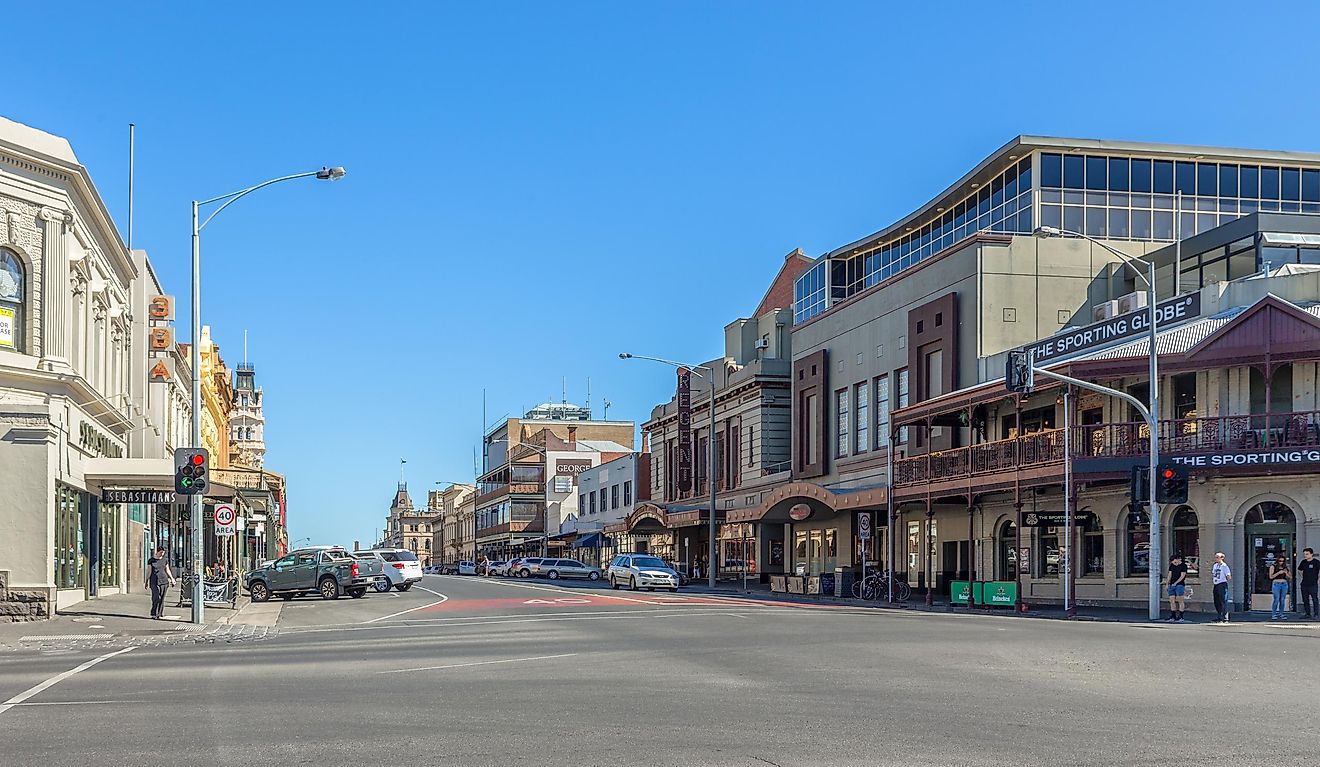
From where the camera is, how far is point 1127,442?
115ft

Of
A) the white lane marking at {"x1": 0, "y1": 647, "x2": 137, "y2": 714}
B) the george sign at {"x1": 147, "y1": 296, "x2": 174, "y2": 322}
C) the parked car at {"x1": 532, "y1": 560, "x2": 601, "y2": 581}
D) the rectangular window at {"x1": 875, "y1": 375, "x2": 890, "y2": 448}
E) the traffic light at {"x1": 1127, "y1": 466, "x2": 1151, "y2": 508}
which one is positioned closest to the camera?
the white lane marking at {"x1": 0, "y1": 647, "x2": 137, "y2": 714}

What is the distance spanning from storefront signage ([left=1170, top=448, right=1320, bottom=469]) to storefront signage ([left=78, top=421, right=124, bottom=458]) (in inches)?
1021

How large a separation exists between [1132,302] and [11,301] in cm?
2988

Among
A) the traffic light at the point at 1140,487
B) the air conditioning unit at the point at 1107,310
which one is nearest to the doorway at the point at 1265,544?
the traffic light at the point at 1140,487

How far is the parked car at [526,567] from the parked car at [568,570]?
9.46 ft

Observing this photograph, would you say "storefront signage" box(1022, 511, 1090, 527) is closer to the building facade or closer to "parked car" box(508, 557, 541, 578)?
the building facade

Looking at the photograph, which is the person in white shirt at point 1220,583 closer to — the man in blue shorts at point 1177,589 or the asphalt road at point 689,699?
the man in blue shorts at point 1177,589

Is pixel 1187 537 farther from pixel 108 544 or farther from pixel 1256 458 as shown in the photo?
pixel 108 544

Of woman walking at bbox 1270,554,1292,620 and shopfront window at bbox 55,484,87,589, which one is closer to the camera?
woman walking at bbox 1270,554,1292,620

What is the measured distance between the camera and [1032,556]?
42.0 meters

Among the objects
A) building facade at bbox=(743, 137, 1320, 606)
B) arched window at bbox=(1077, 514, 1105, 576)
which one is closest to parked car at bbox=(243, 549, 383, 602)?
building facade at bbox=(743, 137, 1320, 606)

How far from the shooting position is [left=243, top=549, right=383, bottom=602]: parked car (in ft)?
141

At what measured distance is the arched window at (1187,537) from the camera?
114 feet

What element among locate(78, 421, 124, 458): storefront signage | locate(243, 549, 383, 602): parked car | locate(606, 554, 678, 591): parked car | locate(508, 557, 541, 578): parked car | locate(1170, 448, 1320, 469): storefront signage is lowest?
locate(508, 557, 541, 578): parked car
